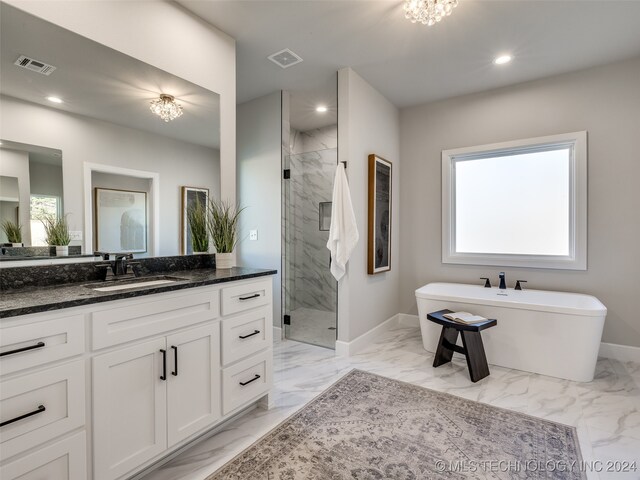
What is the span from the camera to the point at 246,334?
1873 millimetres

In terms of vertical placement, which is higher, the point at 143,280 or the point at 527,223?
the point at 527,223

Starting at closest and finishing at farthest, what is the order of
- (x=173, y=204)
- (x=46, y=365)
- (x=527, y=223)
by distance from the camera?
(x=46, y=365)
(x=173, y=204)
(x=527, y=223)

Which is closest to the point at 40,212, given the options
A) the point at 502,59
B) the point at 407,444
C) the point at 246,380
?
the point at 246,380

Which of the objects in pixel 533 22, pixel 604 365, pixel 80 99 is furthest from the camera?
pixel 604 365

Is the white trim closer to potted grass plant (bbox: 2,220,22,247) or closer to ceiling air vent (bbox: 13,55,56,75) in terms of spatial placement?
potted grass plant (bbox: 2,220,22,247)

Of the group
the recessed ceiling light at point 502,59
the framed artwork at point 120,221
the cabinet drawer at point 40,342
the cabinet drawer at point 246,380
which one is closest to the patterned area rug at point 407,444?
the cabinet drawer at point 246,380

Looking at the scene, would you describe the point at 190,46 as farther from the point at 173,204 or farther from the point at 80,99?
the point at 173,204

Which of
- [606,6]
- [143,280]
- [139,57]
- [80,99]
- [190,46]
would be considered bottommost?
[143,280]

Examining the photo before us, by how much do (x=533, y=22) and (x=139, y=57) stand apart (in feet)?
8.93

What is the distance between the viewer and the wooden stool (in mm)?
2426

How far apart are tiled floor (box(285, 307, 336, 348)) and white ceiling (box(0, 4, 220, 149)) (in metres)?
2.19

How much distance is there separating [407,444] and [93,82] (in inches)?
104

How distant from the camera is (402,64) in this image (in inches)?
113

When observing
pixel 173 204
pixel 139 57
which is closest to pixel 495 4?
pixel 139 57
